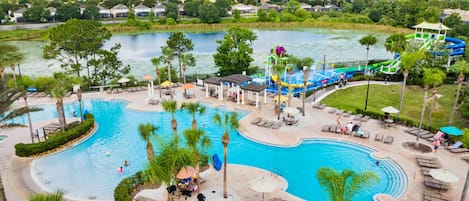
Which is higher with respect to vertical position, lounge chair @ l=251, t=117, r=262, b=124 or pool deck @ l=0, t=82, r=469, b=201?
lounge chair @ l=251, t=117, r=262, b=124

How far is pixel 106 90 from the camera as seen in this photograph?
4006cm

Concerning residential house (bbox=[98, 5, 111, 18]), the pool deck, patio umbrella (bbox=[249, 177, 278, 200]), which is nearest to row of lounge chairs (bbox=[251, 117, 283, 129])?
the pool deck

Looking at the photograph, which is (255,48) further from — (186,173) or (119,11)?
(119,11)

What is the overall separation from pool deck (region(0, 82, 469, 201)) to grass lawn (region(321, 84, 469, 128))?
3.55m

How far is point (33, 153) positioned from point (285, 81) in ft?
79.9

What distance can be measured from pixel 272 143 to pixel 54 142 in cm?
1560

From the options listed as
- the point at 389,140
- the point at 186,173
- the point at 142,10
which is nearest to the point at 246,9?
the point at 142,10

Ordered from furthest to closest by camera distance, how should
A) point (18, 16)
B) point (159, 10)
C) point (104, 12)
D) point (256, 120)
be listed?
point (159, 10), point (104, 12), point (18, 16), point (256, 120)

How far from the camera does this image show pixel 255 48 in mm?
69438

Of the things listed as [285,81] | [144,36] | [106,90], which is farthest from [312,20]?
[106,90]

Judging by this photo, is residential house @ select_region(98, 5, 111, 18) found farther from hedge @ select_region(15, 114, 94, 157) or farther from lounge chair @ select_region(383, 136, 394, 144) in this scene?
lounge chair @ select_region(383, 136, 394, 144)

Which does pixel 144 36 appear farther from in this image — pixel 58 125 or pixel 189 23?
pixel 58 125

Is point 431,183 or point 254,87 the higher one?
point 254,87

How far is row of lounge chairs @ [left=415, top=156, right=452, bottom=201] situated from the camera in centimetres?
1880
